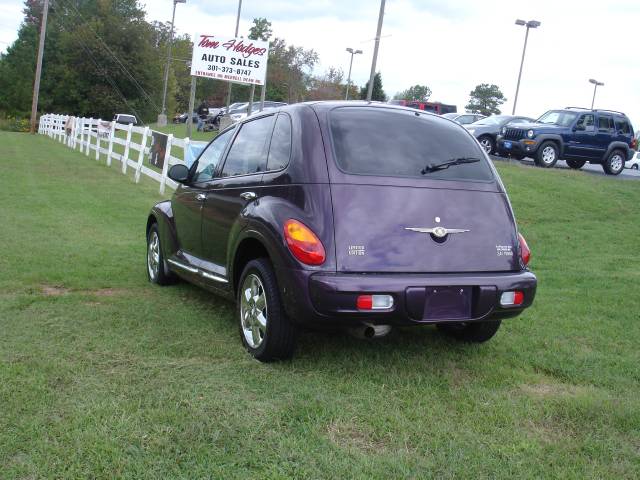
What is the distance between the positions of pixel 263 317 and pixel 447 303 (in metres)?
1.18

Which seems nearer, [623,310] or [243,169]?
[243,169]

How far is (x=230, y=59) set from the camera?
19.7m

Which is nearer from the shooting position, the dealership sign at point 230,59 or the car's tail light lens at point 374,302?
the car's tail light lens at point 374,302

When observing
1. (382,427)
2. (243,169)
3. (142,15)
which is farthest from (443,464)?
(142,15)

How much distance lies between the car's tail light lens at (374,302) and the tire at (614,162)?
18272mm

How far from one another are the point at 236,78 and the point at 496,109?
344 feet

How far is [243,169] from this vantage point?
5.14m

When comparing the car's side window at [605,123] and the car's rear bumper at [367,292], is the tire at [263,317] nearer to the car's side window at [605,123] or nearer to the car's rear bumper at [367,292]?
the car's rear bumper at [367,292]

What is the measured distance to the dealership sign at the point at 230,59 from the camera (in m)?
19.6

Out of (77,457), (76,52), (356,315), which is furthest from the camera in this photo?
(76,52)

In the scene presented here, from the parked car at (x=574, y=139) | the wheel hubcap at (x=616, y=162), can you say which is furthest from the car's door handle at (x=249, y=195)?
the wheel hubcap at (x=616, y=162)

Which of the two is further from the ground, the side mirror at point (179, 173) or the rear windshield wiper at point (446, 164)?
the rear windshield wiper at point (446, 164)

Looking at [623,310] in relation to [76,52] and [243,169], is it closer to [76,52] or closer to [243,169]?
[243,169]

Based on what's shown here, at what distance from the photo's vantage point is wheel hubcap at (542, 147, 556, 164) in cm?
1905
